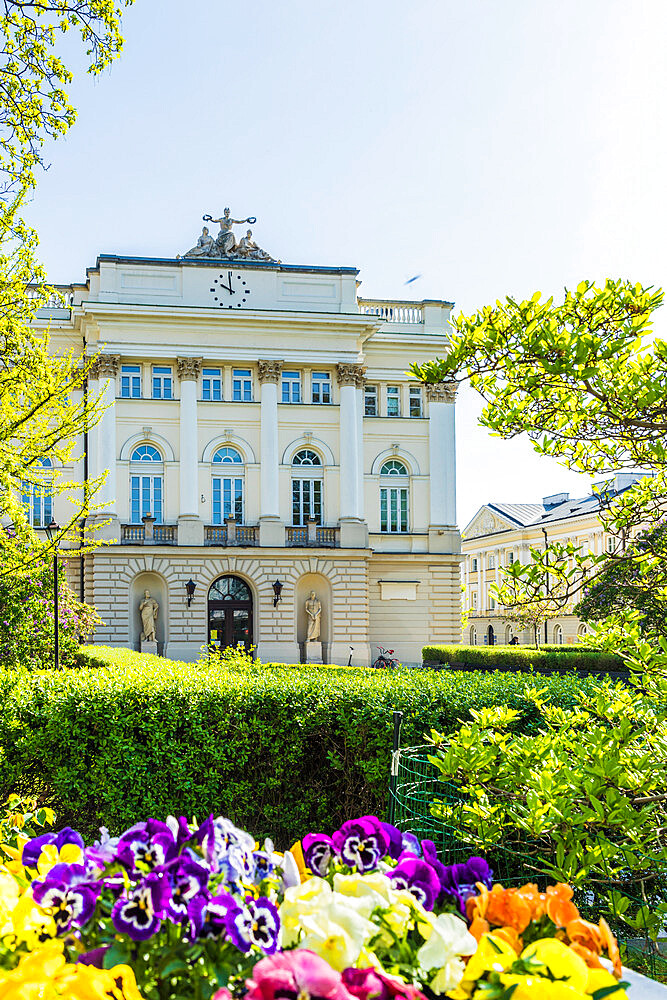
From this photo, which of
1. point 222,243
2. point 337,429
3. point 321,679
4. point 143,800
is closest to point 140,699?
point 143,800

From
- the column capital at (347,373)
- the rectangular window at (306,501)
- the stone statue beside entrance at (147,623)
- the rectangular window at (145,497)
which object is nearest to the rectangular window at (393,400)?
the column capital at (347,373)

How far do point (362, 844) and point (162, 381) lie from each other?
3683 centimetres

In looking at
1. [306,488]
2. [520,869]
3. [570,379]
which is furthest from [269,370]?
[570,379]

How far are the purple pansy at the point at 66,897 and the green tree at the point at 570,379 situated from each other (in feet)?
6.24

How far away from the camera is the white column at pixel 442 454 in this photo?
130 feet

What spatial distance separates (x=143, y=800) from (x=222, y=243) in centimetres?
3500

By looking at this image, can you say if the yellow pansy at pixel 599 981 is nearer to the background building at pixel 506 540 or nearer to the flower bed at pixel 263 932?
the flower bed at pixel 263 932

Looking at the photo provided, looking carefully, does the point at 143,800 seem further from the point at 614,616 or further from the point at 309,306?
the point at 309,306

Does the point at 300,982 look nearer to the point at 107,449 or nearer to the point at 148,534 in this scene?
the point at 148,534

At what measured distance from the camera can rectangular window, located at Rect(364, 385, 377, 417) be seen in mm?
40344

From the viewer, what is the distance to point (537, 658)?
29031 millimetres

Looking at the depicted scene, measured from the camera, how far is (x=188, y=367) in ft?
122

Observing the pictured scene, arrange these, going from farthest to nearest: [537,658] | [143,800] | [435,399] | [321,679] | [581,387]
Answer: [435,399], [537,658], [321,679], [143,800], [581,387]

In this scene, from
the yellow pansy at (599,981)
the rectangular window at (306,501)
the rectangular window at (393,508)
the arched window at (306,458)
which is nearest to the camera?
the yellow pansy at (599,981)
